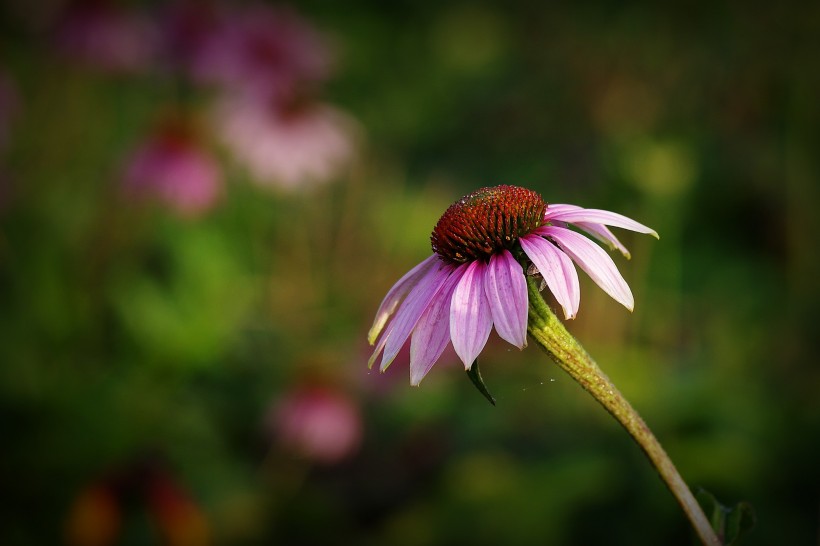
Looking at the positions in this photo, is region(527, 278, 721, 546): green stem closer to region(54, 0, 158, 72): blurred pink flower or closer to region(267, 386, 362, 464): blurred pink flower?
region(267, 386, 362, 464): blurred pink flower

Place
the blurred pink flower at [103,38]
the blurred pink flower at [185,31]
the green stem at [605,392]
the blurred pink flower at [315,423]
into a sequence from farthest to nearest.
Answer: the blurred pink flower at [185,31] < the blurred pink flower at [103,38] < the blurred pink flower at [315,423] < the green stem at [605,392]

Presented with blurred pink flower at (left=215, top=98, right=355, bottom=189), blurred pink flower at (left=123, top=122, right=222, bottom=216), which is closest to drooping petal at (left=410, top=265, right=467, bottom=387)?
blurred pink flower at (left=123, top=122, right=222, bottom=216)

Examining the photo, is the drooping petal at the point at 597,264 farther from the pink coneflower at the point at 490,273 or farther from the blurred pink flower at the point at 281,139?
the blurred pink flower at the point at 281,139

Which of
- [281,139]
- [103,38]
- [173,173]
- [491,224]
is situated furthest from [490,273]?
[103,38]

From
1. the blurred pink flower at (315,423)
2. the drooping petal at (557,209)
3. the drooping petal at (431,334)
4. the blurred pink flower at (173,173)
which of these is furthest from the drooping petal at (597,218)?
the blurred pink flower at (173,173)

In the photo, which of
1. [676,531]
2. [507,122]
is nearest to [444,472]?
[676,531]

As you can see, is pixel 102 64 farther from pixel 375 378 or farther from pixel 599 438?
pixel 599 438

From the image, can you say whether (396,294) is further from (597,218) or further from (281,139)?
(281,139)
